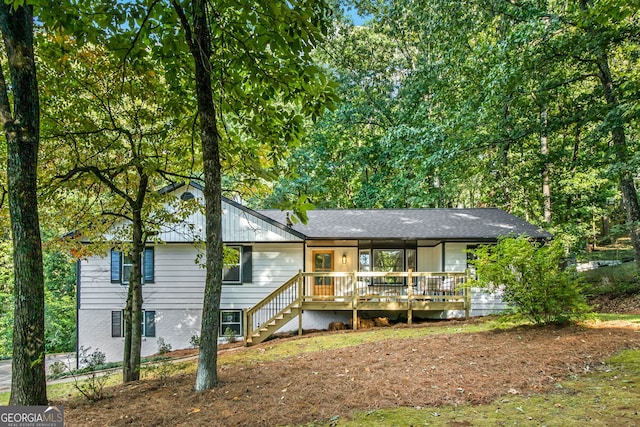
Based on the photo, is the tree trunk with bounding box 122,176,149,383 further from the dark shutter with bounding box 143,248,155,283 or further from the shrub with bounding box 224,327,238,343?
the dark shutter with bounding box 143,248,155,283

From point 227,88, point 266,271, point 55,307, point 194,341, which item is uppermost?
point 227,88

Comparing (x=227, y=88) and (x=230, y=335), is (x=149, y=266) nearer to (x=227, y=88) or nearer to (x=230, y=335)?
(x=230, y=335)

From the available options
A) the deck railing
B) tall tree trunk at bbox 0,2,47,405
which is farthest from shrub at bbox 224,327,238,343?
tall tree trunk at bbox 0,2,47,405

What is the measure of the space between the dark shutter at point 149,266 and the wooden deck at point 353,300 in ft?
14.5

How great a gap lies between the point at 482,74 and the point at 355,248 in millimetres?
7730

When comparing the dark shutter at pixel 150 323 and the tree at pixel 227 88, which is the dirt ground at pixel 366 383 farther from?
the dark shutter at pixel 150 323

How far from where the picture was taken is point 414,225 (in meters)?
14.4

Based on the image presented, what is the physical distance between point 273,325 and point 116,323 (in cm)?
652

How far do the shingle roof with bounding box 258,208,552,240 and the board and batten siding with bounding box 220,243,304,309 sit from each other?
39.8 inches

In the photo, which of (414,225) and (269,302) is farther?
(414,225)

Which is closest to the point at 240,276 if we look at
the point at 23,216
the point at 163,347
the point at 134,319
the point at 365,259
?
the point at 163,347

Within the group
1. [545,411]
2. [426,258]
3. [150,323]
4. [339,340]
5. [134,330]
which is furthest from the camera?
[426,258]

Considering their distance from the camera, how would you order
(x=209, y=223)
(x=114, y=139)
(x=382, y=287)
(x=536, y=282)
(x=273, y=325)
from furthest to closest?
(x=382, y=287), (x=273, y=325), (x=536, y=282), (x=114, y=139), (x=209, y=223)

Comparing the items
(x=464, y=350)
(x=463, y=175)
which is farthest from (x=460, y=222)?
(x=464, y=350)
